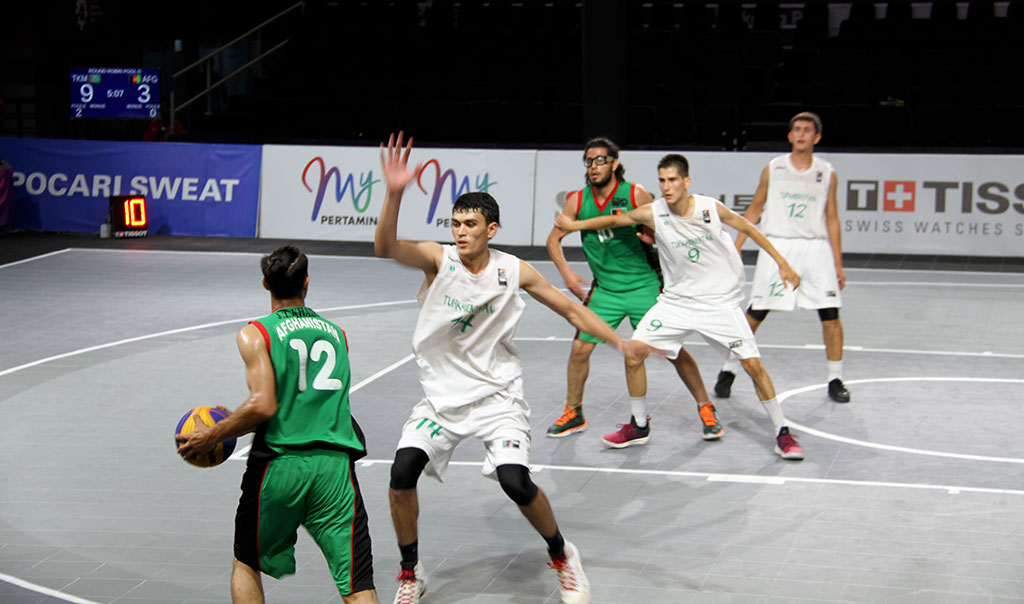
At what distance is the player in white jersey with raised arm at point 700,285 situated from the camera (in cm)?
801

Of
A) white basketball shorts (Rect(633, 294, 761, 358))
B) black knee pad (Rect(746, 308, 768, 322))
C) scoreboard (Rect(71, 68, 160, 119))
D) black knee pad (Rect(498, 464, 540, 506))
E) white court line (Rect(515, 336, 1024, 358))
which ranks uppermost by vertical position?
scoreboard (Rect(71, 68, 160, 119))

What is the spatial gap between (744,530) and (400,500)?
6.79ft

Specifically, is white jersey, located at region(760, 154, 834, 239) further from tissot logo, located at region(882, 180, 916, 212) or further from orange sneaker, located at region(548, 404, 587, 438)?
tissot logo, located at region(882, 180, 916, 212)

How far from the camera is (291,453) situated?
4785 millimetres

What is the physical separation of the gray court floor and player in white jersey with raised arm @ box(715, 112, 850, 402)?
1.66 ft

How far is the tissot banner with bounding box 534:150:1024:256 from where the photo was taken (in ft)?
53.7

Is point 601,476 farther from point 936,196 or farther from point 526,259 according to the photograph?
point 936,196

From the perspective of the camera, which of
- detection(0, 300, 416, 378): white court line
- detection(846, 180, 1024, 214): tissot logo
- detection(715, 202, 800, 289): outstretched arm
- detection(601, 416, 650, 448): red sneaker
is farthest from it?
detection(846, 180, 1024, 214): tissot logo

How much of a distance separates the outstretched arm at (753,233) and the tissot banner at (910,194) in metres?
8.39

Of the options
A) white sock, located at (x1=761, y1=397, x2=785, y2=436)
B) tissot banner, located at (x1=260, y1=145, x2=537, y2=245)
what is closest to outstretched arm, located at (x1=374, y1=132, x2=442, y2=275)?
white sock, located at (x1=761, y1=397, x2=785, y2=436)

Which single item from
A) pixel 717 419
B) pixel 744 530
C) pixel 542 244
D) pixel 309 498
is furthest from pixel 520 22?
pixel 309 498

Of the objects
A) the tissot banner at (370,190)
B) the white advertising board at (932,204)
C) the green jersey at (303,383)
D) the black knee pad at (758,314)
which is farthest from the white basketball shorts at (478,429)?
the white advertising board at (932,204)

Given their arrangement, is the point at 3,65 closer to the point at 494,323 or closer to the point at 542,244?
the point at 542,244

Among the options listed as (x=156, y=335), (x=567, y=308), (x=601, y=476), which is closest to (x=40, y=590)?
(x=567, y=308)
